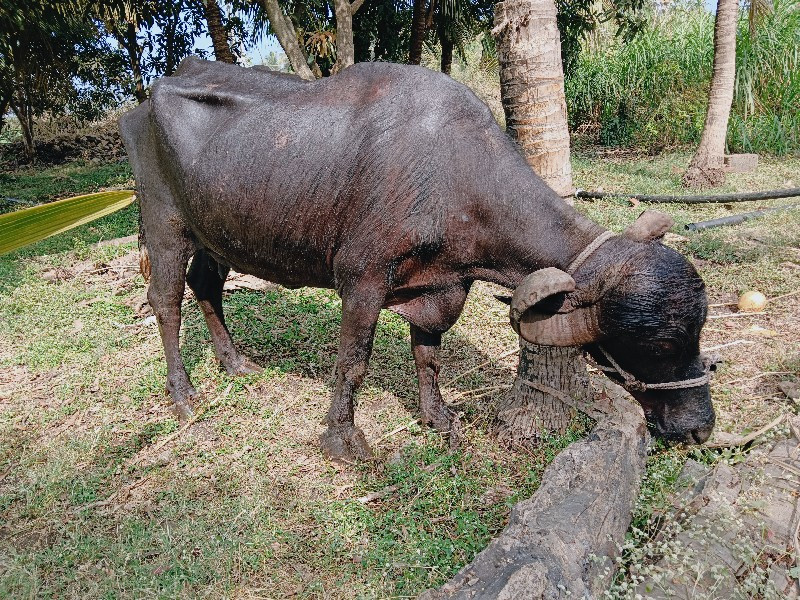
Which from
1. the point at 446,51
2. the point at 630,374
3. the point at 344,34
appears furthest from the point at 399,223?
the point at 446,51

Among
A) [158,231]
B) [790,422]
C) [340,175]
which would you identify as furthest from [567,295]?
[158,231]

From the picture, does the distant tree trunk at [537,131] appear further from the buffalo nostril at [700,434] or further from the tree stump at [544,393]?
the buffalo nostril at [700,434]

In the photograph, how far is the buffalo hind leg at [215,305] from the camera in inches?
177

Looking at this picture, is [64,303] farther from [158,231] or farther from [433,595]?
[433,595]

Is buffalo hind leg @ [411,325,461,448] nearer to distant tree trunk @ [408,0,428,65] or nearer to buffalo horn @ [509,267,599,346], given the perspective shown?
buffalo horn @ [509,267,599,346]

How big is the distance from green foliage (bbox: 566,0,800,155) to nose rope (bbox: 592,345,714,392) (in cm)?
981

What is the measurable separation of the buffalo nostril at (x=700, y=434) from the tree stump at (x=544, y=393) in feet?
2.45

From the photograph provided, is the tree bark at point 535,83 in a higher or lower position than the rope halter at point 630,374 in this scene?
higher

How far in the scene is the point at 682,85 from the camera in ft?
40.6

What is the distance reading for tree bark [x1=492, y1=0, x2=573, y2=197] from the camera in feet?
11.1

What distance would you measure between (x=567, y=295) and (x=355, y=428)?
1.51 meters

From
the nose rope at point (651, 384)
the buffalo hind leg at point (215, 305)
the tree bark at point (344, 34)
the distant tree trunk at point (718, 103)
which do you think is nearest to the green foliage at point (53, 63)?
the tree bark at point (344, 34)

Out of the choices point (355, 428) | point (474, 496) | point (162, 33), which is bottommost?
point (474, 496)

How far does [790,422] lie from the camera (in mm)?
3340
